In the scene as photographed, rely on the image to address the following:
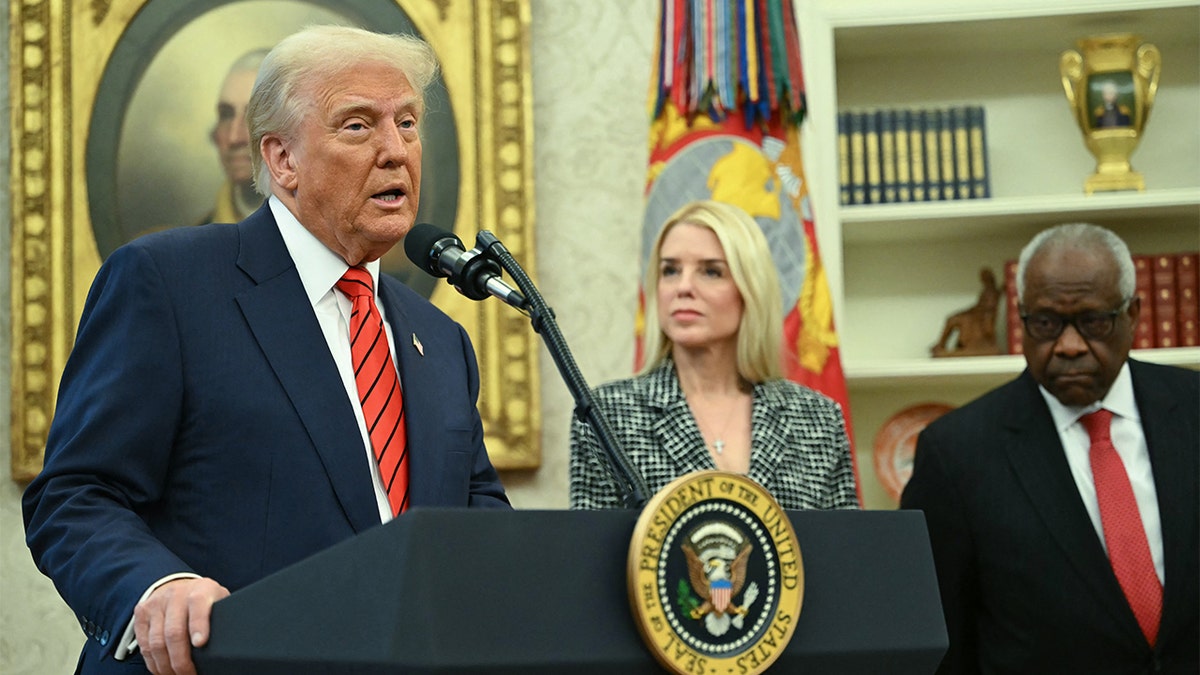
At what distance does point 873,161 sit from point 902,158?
3.3 inches

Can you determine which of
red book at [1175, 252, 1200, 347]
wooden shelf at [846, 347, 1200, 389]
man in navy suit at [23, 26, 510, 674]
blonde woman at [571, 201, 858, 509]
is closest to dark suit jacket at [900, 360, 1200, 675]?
blonde woman at [571, 201, 858, 509]

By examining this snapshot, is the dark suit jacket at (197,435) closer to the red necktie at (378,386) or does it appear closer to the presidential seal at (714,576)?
the red necktie at (378,386)

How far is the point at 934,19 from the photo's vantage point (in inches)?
165

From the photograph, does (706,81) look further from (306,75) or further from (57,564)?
(57,564)

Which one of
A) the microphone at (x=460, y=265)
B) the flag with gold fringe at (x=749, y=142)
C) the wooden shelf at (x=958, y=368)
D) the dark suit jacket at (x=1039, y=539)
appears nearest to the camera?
the microphone at (x=460, y=265)

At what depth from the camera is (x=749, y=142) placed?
3695mm

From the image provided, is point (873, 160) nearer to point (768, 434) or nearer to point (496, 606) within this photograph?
point (768, 434)

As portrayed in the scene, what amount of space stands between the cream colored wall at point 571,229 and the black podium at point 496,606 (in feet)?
9.08

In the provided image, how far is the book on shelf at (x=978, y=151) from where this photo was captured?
13.7 feet

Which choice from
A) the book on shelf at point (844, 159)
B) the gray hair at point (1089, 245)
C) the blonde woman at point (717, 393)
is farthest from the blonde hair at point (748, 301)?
the book on shelf at point (844, 159)

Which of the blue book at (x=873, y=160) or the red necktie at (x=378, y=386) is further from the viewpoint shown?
the blue book at (x=873, y=160)

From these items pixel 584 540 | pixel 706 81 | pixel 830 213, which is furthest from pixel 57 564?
pixel 830 213

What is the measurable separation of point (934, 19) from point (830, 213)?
2.16 ft

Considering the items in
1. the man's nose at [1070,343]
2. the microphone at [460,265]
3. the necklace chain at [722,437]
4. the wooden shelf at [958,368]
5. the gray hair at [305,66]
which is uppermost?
the gray hair at [305,66]
